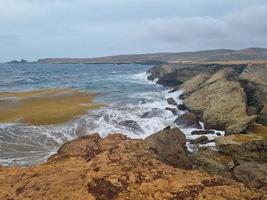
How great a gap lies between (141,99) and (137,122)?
13.9 m

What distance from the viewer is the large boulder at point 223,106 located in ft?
76.9

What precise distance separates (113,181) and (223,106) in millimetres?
18977

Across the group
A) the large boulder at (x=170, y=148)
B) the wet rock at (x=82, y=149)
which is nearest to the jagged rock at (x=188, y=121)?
the large boulder at (x=170, y=148)

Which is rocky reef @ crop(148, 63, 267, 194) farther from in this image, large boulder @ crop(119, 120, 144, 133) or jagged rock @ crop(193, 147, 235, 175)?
large boulder @ crop(119, 120, 144, 133)

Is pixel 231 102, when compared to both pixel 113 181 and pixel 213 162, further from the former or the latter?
pixel 113 181

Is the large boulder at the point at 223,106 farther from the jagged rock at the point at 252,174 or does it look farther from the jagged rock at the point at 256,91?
the jagged rock at the point at 252,174

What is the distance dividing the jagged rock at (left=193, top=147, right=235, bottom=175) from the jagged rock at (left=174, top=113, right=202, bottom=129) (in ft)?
28.7

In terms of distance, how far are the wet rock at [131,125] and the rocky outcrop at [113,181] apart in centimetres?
1573

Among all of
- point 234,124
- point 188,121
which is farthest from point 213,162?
point 188,121

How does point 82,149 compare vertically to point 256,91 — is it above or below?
above

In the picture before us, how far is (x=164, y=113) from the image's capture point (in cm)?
3122

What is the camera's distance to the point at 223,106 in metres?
25.8

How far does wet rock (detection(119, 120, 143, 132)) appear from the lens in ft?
83.8

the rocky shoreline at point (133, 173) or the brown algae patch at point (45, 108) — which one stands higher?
the rocky shoreline at point (133, 173)
